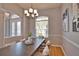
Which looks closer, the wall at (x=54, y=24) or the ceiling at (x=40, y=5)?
the ceiling at (x=40, y=5)

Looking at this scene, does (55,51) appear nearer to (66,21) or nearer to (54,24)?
(54,24)

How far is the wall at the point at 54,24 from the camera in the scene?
7.98 feet

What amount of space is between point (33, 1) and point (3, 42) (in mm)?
930

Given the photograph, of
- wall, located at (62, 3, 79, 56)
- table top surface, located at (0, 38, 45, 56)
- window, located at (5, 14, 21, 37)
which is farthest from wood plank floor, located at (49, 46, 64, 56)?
window, located at (5, 14, 21, 37)

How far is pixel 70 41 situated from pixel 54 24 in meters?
0.41

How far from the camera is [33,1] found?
220cm

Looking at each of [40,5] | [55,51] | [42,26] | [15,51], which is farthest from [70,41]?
[15,51]

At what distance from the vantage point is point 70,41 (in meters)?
2.39

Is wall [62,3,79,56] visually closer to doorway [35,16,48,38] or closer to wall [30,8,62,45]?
wall [30,8,62,45]

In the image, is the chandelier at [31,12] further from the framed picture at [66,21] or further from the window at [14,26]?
the framed picture at [66,21]

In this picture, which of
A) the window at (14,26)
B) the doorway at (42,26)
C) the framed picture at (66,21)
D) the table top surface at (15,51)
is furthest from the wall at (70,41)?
the window at (14,26)

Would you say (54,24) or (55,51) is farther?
(54,24)

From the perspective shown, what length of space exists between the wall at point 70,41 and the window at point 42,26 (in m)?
0.35

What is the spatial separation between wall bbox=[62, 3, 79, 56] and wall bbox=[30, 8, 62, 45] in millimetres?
105
